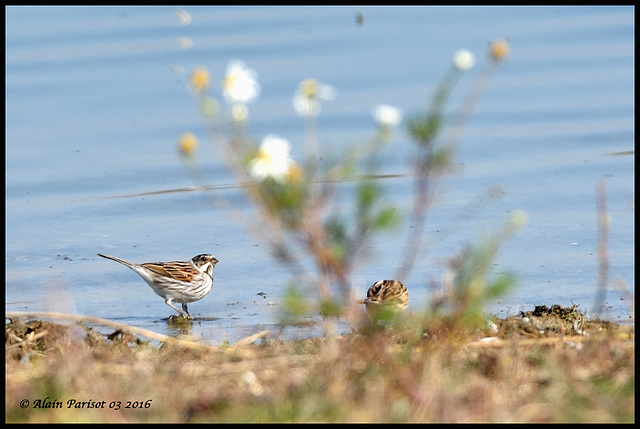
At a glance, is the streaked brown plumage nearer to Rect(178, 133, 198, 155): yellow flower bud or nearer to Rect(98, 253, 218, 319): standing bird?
Rect(98, 253, 218, 319): standing bird

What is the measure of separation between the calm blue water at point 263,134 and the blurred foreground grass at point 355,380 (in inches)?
48.7

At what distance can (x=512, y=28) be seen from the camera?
19.0m

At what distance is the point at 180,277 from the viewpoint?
8.77m

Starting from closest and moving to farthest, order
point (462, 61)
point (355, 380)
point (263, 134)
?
point (462, 61)
point (355, 380)
point (263, 134)

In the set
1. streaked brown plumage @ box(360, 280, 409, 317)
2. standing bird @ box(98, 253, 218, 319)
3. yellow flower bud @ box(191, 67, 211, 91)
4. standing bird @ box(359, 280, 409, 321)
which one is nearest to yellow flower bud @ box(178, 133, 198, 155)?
yellow flower bud @ box(191, 67, 211, 91)

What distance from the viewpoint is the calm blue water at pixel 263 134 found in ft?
30.6

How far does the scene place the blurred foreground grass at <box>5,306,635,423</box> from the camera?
4.51 m

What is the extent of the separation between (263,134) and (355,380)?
28.6 feet

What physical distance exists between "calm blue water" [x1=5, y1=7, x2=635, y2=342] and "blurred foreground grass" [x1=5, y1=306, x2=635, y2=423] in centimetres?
124

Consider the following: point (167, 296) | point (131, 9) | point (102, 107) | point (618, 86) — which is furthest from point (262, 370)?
point (131, 9)

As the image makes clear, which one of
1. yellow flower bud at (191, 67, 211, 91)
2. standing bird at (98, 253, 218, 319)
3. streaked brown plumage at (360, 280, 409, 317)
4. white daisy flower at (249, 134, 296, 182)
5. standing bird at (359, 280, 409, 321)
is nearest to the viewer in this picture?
white daisy flower at (249, 134, 296, 182)

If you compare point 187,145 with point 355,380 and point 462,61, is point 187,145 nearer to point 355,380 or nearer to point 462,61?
point 462,61

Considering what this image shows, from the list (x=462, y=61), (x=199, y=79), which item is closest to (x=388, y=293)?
(x=462, y=61)

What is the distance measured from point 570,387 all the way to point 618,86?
38.3 ft
